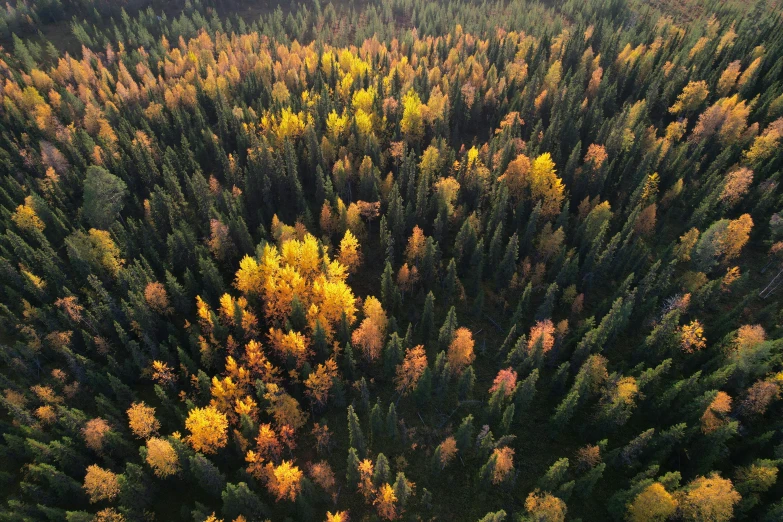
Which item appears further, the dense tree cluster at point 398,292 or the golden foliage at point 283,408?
the golden foliage at point 283,408

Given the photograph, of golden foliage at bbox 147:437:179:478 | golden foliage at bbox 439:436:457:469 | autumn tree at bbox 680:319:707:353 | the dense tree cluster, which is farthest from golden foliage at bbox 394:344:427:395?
autumn tree at bbox 680:319:707:353

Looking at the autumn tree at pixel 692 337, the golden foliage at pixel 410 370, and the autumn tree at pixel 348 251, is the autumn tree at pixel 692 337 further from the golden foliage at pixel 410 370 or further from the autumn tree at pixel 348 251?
the autumn tree at pixel 348 251

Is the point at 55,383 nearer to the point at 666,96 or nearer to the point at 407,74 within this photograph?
the point at 407,74

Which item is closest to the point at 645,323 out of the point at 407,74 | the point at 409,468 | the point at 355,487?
the point at 409,468

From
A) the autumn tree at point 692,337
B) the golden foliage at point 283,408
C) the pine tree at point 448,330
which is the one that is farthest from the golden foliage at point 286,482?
the autumn tree at point 692,337

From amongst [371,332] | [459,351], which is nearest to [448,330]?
[459,351]

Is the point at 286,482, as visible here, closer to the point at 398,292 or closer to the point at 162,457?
the point at 162,457

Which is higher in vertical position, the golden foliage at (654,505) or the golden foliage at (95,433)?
the golden foliage at (95,433)

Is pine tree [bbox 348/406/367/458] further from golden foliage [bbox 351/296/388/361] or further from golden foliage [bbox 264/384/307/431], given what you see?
golden foliage [bbox 351/296/388/361]

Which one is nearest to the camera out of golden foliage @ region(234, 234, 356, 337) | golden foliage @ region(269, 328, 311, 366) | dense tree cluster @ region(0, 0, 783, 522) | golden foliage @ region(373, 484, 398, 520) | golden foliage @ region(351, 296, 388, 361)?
golden foliage @ region(373, 484, 398, 520)
